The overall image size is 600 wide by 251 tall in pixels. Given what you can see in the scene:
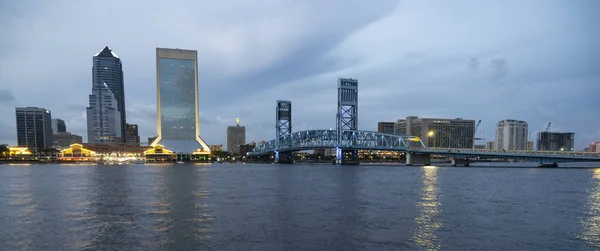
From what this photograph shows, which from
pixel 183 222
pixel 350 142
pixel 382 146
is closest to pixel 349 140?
pixel 350 142

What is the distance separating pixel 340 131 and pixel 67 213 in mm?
140539

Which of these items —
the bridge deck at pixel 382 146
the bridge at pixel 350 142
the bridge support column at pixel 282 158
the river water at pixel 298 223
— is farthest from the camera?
the bridge support column at pixel 282 158

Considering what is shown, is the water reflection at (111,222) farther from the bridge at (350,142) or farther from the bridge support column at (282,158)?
the bridge support column at (282,158)

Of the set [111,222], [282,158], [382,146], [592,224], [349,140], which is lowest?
[111,222]

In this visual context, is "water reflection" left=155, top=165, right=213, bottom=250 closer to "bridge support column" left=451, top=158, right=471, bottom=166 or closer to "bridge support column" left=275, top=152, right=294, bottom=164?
"bridge support column" left=451, top=158, right=471, bottom=166

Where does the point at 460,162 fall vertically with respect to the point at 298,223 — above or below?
above

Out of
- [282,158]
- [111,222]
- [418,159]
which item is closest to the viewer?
[111,222]

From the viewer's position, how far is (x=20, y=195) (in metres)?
40.1

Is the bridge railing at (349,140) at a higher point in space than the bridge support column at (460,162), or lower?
higher

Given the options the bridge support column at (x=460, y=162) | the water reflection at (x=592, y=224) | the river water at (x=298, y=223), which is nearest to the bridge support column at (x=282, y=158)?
the bridge support column at (x=460, y=162)

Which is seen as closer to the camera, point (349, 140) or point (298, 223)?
point (298, 223)

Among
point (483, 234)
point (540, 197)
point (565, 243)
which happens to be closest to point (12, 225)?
point (483, 234)

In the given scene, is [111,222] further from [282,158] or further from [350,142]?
[282,158]

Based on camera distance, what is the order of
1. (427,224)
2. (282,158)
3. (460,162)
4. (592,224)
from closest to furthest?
1. (427,224)
2. (592,224)
3. (460,162)
4. (282,158)
